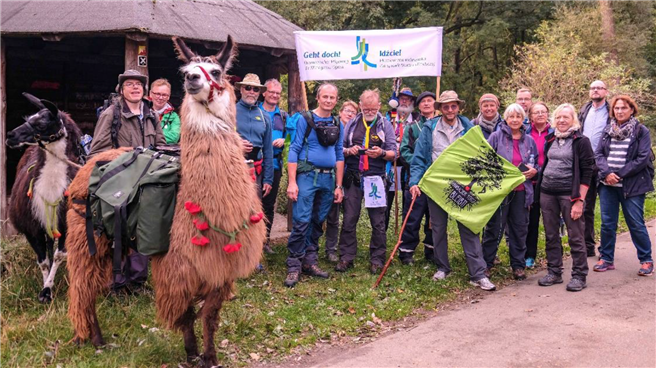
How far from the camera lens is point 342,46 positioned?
8.04 metres

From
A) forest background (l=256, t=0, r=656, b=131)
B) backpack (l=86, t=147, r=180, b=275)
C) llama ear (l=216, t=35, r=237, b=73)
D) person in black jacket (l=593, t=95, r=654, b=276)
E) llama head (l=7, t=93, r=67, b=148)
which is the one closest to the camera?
backpack (l=86, t=147, r=180, b=275)

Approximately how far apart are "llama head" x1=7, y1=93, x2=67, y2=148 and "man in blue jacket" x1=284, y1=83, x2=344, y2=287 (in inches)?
97.1

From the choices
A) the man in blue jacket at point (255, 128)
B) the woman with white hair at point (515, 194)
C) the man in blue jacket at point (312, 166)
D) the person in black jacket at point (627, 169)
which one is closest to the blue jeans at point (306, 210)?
the man in blue jacket at point (312, 166)

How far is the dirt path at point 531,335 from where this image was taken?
178 inches

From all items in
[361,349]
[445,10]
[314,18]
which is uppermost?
[445,10]

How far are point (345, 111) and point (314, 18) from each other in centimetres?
979

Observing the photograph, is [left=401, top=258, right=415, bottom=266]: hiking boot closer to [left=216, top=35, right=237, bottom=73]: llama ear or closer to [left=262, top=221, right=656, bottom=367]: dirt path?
[left=262, top=221, right=656, bottom=367]: dirt path

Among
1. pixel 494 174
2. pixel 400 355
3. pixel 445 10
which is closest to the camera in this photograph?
pixel 400 355

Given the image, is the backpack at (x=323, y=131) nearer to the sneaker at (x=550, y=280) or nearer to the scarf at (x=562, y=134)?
the scarf at (x=562, y=134)

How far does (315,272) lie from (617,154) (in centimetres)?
399

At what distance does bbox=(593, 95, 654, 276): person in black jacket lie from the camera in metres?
6.79

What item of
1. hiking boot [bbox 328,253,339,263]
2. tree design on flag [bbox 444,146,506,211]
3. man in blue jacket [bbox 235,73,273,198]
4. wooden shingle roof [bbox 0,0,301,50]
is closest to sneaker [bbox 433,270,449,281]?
tree design on flag [bbox 444,146,506,211]

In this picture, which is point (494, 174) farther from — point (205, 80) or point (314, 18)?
point (314, 18)

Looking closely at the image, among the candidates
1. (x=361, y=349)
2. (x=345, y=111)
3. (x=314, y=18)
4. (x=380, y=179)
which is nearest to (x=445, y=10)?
(x=314, y=18)
